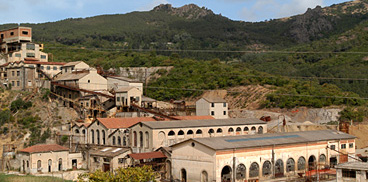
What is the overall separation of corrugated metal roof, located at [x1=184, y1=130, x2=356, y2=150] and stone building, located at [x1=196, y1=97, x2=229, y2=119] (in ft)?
56.9

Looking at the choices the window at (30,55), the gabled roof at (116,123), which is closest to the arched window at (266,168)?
the gabled roof at (116,123)

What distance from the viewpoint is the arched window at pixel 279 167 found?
147 ft

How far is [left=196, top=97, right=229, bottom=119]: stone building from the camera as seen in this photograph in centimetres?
6549

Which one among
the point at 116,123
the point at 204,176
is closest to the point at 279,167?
the point at 204,176

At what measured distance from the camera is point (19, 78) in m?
71.8

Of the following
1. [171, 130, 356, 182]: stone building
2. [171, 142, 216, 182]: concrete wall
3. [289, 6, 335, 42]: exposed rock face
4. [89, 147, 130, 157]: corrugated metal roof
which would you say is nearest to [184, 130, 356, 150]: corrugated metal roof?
[171, 130, 356, 182]: stone building

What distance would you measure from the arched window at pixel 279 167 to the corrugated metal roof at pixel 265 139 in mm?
1840

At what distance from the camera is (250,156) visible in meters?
42.8

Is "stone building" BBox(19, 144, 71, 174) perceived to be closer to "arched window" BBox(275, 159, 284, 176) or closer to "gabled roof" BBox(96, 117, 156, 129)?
"gabled roof" BBox(96, 117, 156, 129)

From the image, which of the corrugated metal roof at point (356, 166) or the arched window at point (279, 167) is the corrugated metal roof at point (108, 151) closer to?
the arched window at point (279, 167)

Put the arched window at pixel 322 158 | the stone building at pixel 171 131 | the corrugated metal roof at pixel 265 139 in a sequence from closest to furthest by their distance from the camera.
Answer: the corrugated metal roof at pixel 265 139 → the stone building at pixel 171 131 → the arched window at pixel 322 158

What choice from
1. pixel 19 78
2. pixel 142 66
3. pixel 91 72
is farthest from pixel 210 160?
pixel 142 66

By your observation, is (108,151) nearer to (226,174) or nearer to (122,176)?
(226,174)

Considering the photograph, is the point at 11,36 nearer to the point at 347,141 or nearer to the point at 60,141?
the point at 60,141
